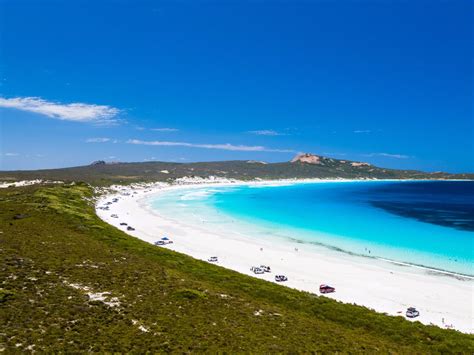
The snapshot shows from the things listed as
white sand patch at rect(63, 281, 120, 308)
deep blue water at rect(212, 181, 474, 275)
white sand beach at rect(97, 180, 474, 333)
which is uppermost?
white sand patch at rect(63, 281, 120, 308)

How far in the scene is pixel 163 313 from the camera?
28.9 m

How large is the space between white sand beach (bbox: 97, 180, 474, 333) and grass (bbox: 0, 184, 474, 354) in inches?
256

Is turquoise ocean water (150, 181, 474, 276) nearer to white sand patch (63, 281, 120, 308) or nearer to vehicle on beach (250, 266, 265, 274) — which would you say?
vehicle on beach (250, 266, 265, 274)

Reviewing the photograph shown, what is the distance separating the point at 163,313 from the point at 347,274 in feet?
106

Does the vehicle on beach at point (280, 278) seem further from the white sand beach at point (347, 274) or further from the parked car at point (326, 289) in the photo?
the parked car at point (326, 289)

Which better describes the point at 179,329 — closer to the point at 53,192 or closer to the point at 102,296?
the point at 102,296

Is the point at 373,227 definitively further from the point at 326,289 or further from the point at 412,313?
the point at 412,313

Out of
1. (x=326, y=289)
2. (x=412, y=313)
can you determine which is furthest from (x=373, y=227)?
(x=412, y=313)

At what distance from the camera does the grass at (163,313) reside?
23938 mm

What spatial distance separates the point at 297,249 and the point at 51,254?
1706 inches

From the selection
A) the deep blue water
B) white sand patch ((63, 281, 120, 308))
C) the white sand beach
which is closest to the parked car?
the white sand beach

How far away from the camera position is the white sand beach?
39031mm

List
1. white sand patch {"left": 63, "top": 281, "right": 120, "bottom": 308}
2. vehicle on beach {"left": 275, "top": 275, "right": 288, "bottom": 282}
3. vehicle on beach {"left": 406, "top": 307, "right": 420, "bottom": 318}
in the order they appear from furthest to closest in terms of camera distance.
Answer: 1. vehicle on beach {"left": 275, "top": 275, "right": 288, "bottom": 282}
2. vehicle on beach {"left": 406, "top": 307, "right": 420, "bottom": 318}
3. white sand patch {"left": 63, "top": 281, "right": 120, "bottom": 308}

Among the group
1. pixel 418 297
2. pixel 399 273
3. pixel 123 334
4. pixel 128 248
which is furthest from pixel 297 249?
pixel 123 334
